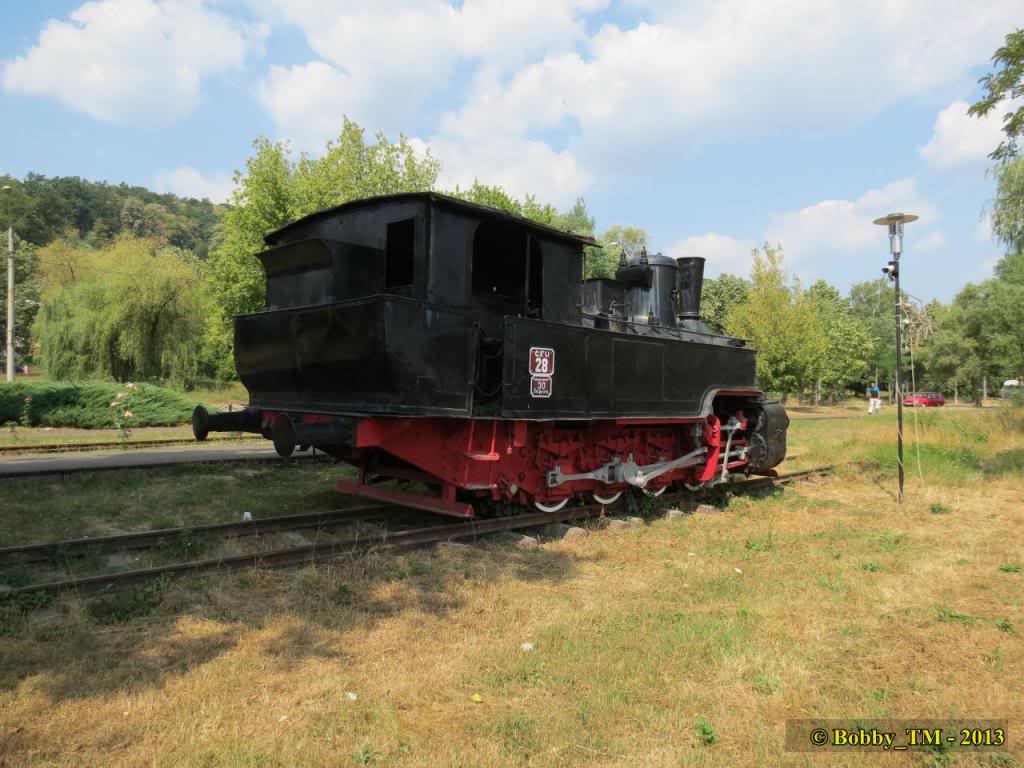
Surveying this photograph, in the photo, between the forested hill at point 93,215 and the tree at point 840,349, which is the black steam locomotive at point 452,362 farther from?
the forested hill at point 93,215

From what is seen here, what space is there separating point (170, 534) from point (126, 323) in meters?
26.3

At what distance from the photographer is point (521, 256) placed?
7.31 m

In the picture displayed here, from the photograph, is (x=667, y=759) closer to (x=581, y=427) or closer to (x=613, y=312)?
(x=581, y=427)

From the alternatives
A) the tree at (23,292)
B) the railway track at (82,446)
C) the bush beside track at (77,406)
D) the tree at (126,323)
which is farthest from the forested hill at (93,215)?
the railway track at (82,446)

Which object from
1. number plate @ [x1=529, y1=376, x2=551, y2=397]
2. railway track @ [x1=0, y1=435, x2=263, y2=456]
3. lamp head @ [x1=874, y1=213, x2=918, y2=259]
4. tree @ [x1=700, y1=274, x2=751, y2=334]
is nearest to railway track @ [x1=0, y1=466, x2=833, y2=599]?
number plate @ [x1=529, y1=376, x2=551, y2=397]

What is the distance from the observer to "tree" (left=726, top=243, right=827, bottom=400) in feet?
107

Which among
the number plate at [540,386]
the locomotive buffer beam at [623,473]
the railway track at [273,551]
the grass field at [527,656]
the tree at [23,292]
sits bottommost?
the grass field at [527,656]

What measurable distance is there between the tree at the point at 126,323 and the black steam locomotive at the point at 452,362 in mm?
24895

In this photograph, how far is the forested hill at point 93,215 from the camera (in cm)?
7869

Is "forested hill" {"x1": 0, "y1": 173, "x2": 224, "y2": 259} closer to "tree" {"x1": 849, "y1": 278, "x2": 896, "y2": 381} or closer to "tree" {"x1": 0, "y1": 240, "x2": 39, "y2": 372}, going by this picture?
"tree" {"x1": 0, "y1": 240, "x2": 39, "y2": 372}

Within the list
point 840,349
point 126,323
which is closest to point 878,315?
point 840,349

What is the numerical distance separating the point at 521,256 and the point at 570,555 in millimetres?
3139

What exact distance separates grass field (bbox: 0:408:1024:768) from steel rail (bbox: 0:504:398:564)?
70cm

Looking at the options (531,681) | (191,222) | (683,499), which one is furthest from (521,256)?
(191,222)
